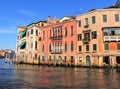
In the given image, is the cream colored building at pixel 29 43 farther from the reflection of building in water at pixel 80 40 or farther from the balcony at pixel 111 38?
the balcony at pixel 111 38

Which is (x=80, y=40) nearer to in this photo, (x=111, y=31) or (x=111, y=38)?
(x=111, y=31)

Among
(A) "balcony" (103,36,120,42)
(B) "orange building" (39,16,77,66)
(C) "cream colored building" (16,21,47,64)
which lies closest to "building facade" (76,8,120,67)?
(A) "balcony" (103,36,120,42)

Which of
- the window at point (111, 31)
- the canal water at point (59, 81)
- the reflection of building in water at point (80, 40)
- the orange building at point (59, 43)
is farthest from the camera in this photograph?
the orange building at point (59, 43)

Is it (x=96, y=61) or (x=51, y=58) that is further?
(x=51, y=58)

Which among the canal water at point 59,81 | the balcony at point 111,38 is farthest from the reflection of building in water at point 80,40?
the canal water at point 59,81

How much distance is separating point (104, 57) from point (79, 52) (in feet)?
24.8

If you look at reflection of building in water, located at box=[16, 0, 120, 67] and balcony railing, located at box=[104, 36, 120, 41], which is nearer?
balcony railing, located at box=[104, 36, 120, 41]

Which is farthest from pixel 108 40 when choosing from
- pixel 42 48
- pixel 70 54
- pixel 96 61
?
pixel 42 48

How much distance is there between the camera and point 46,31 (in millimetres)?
73000

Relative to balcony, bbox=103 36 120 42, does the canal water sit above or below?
below

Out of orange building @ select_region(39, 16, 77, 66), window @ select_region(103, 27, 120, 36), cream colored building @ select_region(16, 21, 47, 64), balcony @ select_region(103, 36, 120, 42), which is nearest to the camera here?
balcony @ select_region(103, 36, 120, 42)

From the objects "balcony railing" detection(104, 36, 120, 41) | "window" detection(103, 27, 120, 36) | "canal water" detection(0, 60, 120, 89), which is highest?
"window" detection(103, 27, 120, 36)

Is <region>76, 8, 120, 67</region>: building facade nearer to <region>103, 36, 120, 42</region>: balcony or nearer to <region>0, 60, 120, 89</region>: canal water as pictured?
<region>103, 36, 120, 42</region>: balcony

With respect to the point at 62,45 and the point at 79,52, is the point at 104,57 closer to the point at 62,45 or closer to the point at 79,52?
the point at 79,52
